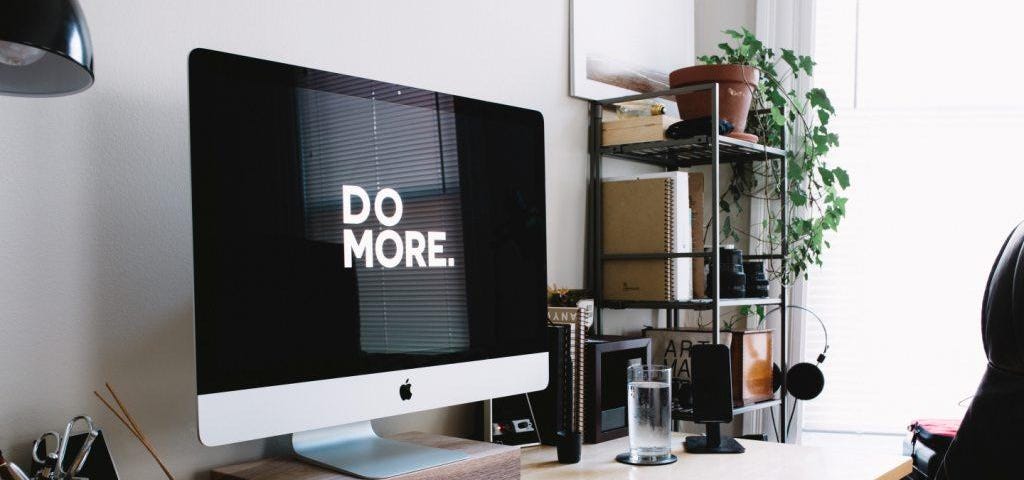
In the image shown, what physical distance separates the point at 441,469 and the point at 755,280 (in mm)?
1458

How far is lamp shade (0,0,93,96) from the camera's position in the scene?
83cm

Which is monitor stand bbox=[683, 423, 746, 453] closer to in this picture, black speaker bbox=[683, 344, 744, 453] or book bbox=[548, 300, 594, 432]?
black speaker bbox=[683, 344, 744, 453]

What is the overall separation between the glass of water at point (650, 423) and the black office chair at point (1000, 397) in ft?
1.77

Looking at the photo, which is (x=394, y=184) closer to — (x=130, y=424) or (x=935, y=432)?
(x=130, y=424)

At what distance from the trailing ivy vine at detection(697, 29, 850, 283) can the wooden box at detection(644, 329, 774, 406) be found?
325 mm

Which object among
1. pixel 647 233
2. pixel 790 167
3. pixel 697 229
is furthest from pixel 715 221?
pixel 790 167

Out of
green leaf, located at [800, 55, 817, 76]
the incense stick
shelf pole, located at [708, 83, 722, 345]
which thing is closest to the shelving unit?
shelf pole, located at [708, 83, 722, 345]

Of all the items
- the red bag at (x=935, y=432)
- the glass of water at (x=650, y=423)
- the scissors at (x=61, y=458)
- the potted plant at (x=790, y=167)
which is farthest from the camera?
the potted plant at (x=790, y=167)

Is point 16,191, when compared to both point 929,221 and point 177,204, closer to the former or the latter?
point 177,204

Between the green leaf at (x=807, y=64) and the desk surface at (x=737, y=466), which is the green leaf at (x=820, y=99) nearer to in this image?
the green leaf at (x=807, y=64)

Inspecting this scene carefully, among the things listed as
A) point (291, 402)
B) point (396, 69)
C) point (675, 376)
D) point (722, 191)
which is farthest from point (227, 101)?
point (722, 191)

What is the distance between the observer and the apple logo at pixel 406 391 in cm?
145

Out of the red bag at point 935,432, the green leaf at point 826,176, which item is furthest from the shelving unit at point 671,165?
the red bag at point 935,432

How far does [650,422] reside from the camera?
178 centimetres
